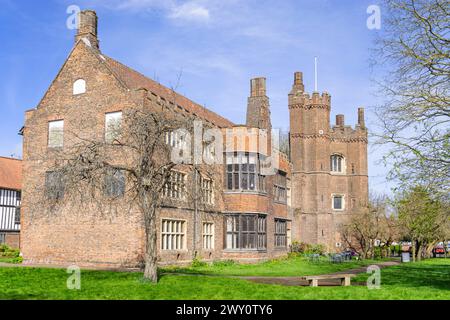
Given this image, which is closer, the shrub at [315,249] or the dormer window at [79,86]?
the dormer window at [79,86]

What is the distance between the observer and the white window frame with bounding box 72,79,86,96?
2514 centimetres

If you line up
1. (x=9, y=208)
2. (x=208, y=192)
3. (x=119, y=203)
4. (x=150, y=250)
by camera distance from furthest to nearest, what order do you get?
(x=9, y=208) → (x=208, y=192) → (x=119, y=203) → (x=150, y=250)

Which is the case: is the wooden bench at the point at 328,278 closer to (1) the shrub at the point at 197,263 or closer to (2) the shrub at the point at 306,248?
(1) the shrub at the point at 197,263

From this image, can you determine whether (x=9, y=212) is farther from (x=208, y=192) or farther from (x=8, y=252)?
(x=208, y=192)

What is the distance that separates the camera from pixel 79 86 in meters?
25.3

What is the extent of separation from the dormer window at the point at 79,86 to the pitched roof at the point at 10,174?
17690 mm

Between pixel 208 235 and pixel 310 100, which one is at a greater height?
pixel 310 100

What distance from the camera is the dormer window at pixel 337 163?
48.7m

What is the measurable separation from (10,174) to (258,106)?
72.1 ft

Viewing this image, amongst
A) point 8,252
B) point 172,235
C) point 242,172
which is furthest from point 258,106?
point 8,252

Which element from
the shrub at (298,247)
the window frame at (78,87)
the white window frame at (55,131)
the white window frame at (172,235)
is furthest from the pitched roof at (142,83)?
the shrub at (298,247)

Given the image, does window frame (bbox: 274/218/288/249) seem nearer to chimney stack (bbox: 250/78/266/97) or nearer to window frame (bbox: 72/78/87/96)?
chimney stack (bbox: 250/78/266/97)
